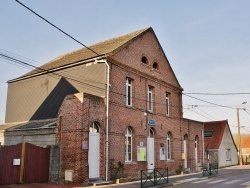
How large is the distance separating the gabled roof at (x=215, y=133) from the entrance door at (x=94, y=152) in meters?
22.0

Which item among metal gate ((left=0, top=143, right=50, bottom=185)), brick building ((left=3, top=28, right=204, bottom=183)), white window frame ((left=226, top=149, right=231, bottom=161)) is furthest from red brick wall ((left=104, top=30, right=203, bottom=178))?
white window frame ((left=226, top=149, right=231, bottom=161))

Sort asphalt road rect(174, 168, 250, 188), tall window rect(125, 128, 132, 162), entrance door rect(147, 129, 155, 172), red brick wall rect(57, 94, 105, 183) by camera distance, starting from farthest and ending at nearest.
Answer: entrance door rect(147, 129, 155, 172) → tall window rect(125, 128, 132, 162) → asphalt road rect(174, 168, 250, 188) → red brick wall rect(57, 94, 105, 183)

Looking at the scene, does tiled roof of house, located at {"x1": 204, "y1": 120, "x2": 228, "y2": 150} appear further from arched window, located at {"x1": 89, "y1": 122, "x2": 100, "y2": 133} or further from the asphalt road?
arched window, located at {"x1": 89, "y1": 122, "x2": 100, "y2": 133}

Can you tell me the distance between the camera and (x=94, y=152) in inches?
652

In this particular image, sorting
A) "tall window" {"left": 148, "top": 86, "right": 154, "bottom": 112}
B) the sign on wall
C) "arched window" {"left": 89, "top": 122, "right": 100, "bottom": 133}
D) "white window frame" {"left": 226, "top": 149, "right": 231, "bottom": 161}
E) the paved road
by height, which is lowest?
the paved road

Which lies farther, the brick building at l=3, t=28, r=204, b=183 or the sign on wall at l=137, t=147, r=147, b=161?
the sign on wall at l=137, t=147, r=147, b=161

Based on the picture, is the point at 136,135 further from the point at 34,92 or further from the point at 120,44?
the point at 34,92

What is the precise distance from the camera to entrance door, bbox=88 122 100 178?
16.2 m

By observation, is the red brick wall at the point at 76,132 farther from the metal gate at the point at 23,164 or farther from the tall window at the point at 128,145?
the tall window at the point at 128,145

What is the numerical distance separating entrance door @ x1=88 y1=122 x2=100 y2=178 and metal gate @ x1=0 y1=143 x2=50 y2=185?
89.3 inches

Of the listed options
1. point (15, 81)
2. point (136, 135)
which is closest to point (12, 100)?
point (15, 81)

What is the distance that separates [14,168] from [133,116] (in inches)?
312

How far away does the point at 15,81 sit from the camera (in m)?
24.2

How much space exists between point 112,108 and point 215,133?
22.8 m
